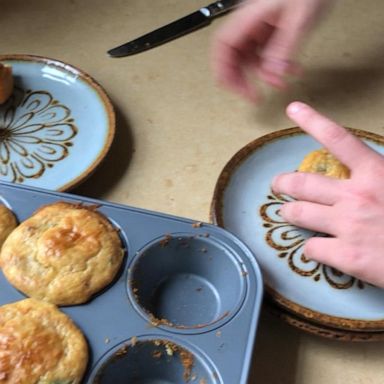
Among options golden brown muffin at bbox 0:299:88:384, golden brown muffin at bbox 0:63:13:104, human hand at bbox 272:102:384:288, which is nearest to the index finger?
human hand at bbox 272:102:384:288

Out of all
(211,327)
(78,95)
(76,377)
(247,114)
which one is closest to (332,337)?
(211,327)

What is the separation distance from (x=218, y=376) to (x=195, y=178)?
395 millimetres

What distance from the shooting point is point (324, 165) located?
0.88m

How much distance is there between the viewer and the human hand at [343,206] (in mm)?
744

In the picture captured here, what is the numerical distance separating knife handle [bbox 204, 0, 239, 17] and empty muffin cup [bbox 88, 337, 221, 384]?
0.77m

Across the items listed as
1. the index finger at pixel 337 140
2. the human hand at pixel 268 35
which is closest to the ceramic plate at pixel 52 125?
the human hand at pixel 268 35

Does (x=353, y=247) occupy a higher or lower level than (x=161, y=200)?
higher

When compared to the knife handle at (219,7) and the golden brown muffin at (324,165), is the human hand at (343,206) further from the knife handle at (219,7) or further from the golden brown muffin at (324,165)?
the knife handle at (219,7)

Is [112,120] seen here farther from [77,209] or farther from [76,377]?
[76,377]

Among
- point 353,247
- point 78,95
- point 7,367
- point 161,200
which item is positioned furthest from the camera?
point 78,95

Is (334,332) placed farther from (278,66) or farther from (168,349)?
(278,66)

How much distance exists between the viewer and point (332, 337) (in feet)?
2.48

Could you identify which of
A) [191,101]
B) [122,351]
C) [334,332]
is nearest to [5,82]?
[191,101]

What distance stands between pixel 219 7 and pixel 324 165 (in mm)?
516
